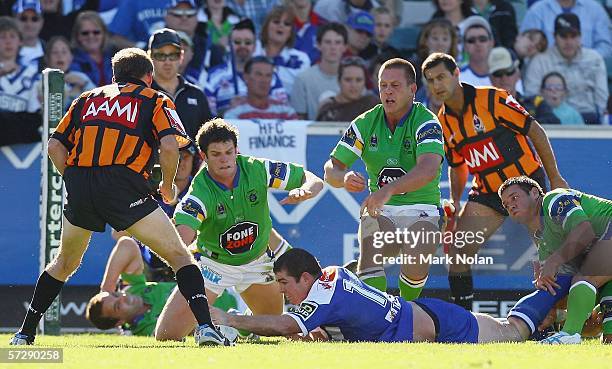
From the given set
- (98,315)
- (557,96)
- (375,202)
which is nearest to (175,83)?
(98,315)

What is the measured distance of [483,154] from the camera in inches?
422

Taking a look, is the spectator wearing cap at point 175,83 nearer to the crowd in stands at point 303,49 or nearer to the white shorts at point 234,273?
the crowd in stands at point 303,49

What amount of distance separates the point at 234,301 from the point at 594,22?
6460 mm

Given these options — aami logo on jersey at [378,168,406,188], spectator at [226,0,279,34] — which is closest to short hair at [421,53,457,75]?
aami logo on jersey at [378,168,406,188]

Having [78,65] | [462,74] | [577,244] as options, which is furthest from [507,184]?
[78,65]

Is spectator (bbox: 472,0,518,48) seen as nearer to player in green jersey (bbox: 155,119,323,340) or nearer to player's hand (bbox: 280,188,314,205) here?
player in green jersey (bbox: 155,119,323,340)

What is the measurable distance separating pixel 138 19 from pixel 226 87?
143 cm

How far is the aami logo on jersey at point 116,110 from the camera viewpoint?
27.0ft

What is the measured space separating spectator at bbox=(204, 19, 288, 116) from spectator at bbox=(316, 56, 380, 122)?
554 mm

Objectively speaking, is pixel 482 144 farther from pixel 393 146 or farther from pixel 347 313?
pixel 347 313

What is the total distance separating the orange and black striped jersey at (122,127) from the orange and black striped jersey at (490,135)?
321 centimetres

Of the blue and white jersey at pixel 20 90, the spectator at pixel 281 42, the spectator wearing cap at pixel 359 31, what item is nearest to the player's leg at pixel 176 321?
the blue and white jersey at pixel 20 90

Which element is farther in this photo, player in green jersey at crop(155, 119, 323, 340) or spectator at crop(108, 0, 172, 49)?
spectator at crop(108, 0, 172, 49)

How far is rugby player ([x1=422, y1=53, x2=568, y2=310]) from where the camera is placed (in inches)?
411
